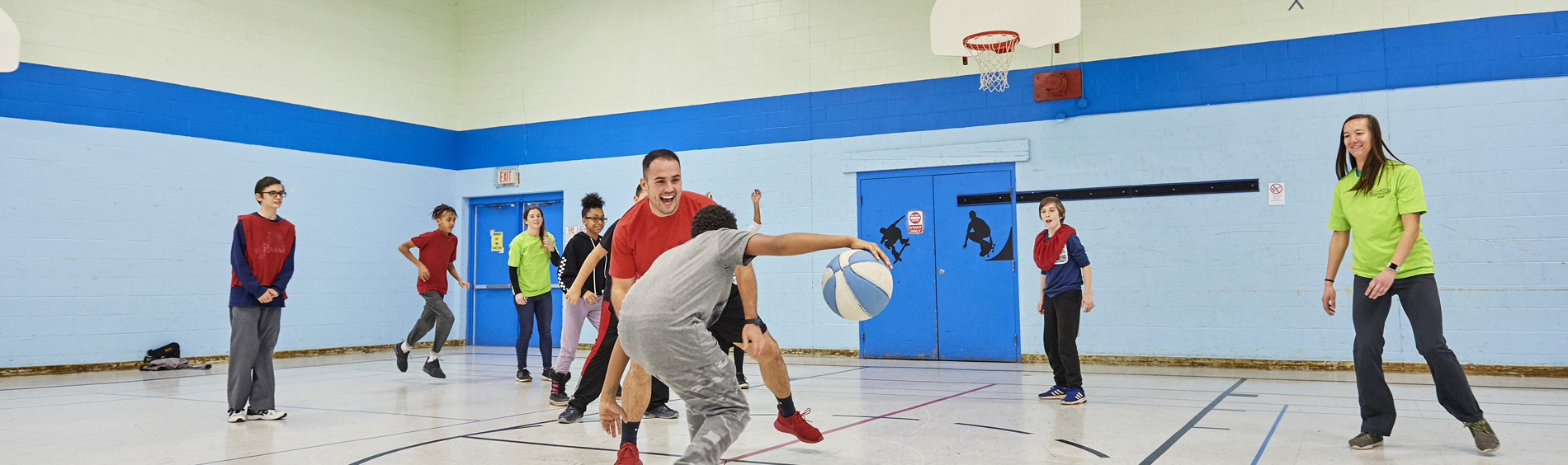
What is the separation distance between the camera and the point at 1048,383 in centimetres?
744

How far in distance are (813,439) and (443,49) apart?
10762 mm

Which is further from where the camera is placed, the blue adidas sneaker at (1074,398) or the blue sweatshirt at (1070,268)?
the blue sweatshirt at (1070,268)

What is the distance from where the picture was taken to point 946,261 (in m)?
10.1

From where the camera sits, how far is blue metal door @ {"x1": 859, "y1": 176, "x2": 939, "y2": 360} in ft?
33.6

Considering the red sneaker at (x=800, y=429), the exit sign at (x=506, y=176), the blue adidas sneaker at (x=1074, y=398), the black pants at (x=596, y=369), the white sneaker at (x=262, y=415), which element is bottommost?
the blue adidas sneaker at (x=1074, y=398)

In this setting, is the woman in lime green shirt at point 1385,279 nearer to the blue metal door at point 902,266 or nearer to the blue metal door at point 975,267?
the blue metal door at point 975,267

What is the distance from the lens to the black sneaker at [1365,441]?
4.12 m

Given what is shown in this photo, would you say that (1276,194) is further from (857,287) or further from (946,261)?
(857,287)

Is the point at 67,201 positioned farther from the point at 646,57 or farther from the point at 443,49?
the point at 646,57

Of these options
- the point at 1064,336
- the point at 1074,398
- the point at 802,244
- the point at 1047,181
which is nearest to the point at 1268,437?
the point at 1074,398

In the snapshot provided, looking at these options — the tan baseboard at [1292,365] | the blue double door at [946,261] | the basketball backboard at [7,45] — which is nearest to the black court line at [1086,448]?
the tan baseboard at [1292,365]

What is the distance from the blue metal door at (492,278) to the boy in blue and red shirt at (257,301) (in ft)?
23.2

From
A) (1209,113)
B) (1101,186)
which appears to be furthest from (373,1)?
(1209,113)

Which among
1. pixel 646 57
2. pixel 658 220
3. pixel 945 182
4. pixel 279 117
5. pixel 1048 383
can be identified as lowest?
pixel 1048 383
